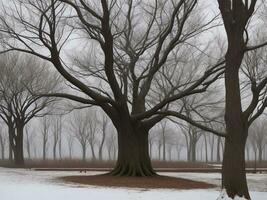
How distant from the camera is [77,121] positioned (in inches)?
2835

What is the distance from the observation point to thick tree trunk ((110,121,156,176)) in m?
24.3

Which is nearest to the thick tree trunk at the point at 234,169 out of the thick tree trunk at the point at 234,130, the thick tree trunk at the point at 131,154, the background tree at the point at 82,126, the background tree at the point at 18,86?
the thick tree trunk at the point at 234,130

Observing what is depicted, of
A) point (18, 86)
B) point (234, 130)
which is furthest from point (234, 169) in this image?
point (18, 86)

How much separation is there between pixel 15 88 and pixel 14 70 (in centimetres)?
152

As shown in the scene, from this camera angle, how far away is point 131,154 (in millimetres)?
24594

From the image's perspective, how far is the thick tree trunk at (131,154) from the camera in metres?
24.3

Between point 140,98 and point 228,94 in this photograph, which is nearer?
point 228,94

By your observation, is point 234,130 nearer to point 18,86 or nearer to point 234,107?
point 234,107

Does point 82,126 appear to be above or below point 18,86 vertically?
below

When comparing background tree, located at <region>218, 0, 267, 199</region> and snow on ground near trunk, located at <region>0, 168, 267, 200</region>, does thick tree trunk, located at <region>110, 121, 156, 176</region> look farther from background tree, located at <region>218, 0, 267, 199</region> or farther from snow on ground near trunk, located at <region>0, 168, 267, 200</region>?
background tree, located at <region>218, 0, 267, 199</region>

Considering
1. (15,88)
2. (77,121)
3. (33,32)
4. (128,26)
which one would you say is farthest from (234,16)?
(77,121)

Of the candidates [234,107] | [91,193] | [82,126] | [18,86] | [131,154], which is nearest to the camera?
[234,107]

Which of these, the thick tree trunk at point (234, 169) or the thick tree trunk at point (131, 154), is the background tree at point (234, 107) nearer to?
the thick tree trunk at point (234, 169)

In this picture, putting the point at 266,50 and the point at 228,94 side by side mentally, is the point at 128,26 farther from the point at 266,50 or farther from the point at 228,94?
the point at 228,94
